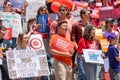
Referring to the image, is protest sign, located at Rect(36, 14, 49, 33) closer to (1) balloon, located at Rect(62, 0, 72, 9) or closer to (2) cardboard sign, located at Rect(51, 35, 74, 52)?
(2) cardboard sign, located at Rect(51, 35, 74, 52)

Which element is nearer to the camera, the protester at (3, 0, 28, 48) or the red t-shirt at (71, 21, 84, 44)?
the red t-shirt at (71, 21, 84, 44)

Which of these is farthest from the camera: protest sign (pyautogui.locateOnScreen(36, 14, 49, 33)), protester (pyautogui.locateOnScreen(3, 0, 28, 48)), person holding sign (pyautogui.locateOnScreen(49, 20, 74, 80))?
protester (pyautogui.locateOnScreen(3, 0, 28, 48))

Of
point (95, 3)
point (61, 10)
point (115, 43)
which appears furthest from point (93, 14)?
point (115, 43)

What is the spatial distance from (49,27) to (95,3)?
461 centimetres

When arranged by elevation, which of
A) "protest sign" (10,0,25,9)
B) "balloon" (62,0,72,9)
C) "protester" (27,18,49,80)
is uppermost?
"protest sign" (10,0,25,9)

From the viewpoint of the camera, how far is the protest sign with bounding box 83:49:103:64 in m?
8.41

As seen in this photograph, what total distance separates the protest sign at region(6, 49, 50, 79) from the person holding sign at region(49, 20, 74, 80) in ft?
1.16

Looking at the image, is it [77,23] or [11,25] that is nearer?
[77,23]

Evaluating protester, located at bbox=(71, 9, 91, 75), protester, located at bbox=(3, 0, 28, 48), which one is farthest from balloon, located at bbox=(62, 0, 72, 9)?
protester, located at bbox=(71, 9, 91, 75)

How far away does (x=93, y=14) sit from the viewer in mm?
12250

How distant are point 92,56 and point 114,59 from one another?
487mm

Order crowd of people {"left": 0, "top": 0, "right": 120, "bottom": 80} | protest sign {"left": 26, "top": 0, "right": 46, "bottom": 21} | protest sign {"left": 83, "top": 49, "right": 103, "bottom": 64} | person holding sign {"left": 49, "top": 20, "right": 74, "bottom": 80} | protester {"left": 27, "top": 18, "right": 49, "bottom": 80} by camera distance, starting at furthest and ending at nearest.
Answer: protest sign {"left": 26, "top": 0, "right": 46, "bottom": 21}, protester {"left": 27, "top": 18, "right": 49, "bottom": 80}, protest sign {"left": 83, "top": 49, "right": 103, "bottom": 64}, person holding sign {"left": 49, "top": 20, "right": 74, "bottom": 80}, crowd of people {"left": 0, "top": 0, "right": 120, "bottom": 80}

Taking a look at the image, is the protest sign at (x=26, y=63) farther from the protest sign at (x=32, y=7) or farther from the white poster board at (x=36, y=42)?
the protest sign at (x=32, y=7)

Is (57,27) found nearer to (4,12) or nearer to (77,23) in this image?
(77,23)
